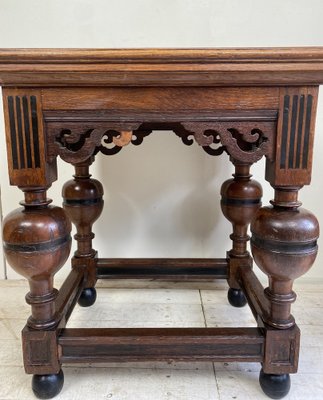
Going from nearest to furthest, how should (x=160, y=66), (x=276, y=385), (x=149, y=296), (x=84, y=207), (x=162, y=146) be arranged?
(x=160, y=66), (x=276, y=385), (x=84, y=207), (x=149, y=296), (x=162, y=146)

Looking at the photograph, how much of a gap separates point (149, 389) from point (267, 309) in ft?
0.98

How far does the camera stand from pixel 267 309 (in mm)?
804

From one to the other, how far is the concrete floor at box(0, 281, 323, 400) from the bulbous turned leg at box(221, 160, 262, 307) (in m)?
0.08

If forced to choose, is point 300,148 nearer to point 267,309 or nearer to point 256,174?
point 267,309

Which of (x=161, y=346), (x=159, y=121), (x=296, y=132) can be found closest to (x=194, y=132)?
(x=159, y=121)

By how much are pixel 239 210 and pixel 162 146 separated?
40 centimetres

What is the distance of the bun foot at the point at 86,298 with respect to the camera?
1.13 metres

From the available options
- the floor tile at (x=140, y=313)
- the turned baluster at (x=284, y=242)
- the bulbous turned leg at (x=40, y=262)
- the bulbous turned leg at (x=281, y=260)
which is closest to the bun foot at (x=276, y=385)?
the bulbous turned leg at (x=281, y=260)

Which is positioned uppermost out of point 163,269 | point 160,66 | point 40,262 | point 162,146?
point 160,66

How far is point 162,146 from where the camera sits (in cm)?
133

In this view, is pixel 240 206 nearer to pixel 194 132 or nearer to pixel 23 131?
pixel 194 132

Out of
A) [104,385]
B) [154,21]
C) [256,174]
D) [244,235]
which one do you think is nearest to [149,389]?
[104,385]

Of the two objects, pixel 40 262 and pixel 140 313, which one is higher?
pixel 40 262

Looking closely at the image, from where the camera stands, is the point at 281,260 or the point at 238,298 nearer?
the point at 281,260
